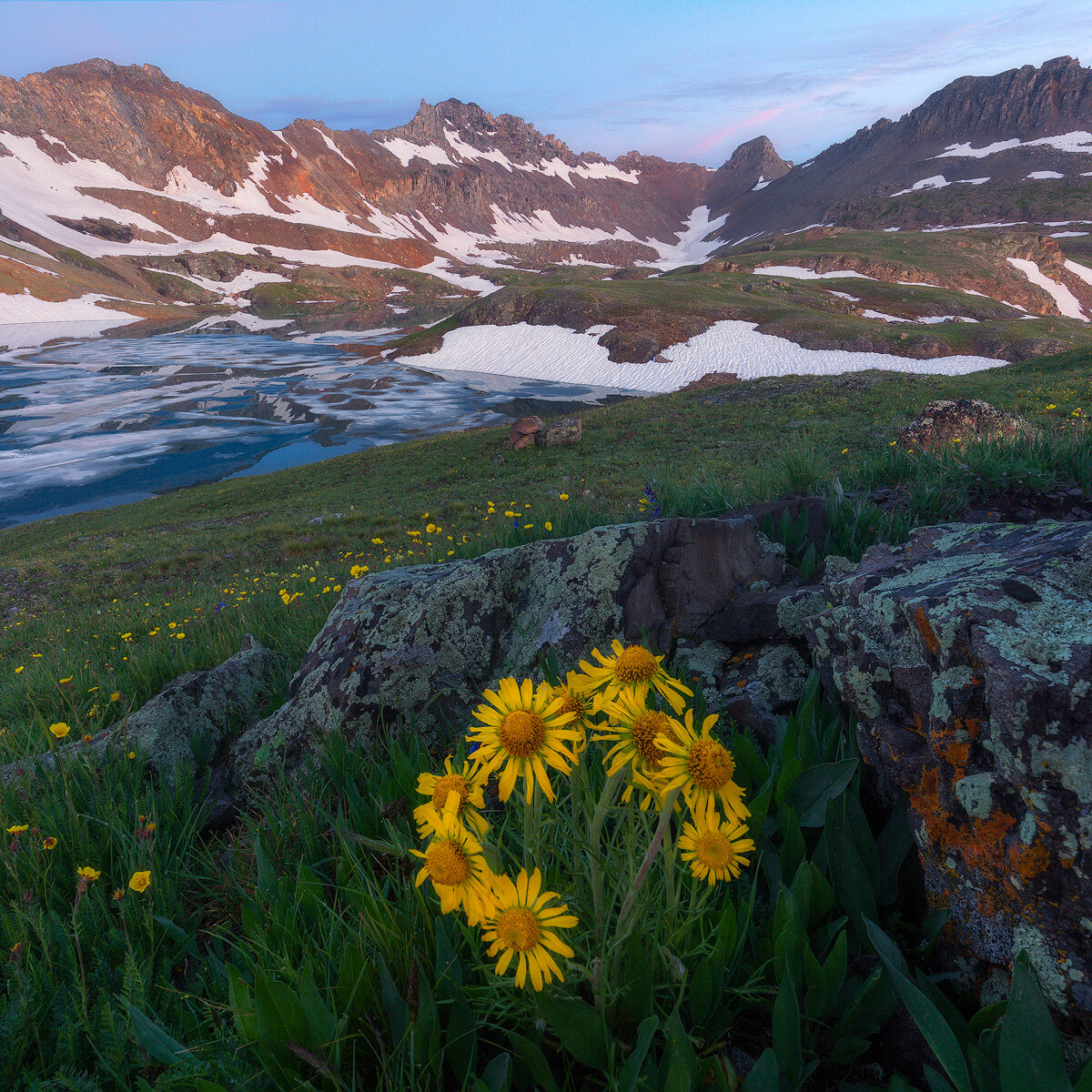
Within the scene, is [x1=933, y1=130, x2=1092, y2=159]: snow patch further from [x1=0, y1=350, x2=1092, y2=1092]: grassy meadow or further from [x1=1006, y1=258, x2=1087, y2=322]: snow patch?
[x1=0, y1=350, x2=1092, y2=1092]: grassy meadow

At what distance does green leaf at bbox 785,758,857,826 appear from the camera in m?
2.07

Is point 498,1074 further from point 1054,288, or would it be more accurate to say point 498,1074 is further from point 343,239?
point 343,239

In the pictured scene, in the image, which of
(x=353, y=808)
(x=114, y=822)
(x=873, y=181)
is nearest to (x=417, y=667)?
(x=353, y=808)

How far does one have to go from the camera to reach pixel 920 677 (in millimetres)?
2143

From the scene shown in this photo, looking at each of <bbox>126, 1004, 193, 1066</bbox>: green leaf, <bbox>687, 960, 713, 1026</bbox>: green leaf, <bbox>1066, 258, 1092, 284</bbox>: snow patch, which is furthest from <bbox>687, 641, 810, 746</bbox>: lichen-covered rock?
<bbox>1066, 258, 1092, 284</bbox>: snow patch

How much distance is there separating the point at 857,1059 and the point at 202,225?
215981 millimetres

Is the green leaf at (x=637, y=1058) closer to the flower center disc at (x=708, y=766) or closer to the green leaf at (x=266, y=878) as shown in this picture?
the flower center disc at (x=708, y=766)

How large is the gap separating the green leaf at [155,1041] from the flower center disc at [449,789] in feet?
3.50

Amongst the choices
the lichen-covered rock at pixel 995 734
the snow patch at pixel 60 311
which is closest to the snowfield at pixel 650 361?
the lichen-covered rock at pixel 995 734

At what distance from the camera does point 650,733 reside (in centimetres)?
128

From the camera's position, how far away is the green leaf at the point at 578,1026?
1403 mm

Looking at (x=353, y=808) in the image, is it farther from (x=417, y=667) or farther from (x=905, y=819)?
(x=905, y=819)

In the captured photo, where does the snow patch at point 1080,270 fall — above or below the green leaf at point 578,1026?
below

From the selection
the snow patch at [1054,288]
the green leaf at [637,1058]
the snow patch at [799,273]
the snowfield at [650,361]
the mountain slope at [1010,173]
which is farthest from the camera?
the mountain slope at [1010,173]
